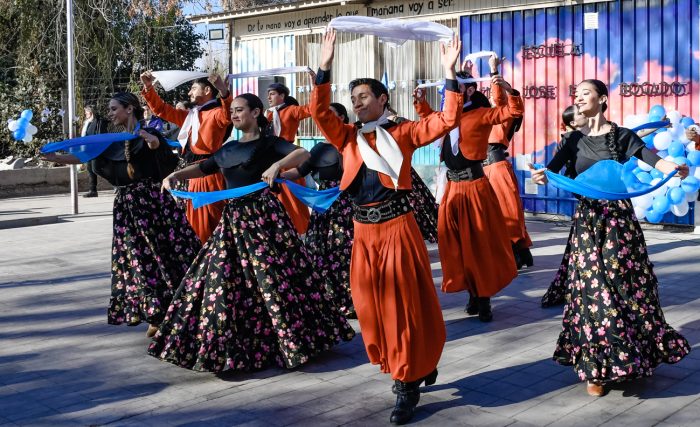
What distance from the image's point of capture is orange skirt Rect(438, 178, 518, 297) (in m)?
7.13

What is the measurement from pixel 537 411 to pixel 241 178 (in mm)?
2405

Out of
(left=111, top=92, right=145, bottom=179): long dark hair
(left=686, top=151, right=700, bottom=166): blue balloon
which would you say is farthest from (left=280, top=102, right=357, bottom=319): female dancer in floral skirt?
(left=686, top=151, right=700, bottom=166): blue balloon

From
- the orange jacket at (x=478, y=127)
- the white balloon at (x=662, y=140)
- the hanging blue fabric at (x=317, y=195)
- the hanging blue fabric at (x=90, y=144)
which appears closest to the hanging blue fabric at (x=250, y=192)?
the hanging blue fabric at (x=317, y=195)

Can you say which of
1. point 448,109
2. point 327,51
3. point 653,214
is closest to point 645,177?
point 653,214

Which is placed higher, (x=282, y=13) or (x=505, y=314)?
(x=282, y=13)

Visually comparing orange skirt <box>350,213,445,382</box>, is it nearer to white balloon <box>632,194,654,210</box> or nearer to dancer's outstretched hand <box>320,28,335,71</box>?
dancer's outstretched hand <box>320,28,335,71</box>

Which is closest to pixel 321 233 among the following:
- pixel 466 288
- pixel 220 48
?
pixel 466 288

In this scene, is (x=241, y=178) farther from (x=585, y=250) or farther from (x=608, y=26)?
(x=608, y=26)

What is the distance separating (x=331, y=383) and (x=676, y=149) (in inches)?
133

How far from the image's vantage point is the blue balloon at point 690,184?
7145mm

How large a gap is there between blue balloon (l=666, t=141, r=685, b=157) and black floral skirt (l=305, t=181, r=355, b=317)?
2591 mm

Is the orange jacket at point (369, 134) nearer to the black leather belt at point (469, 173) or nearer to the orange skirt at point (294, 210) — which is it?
the black leather belt at point (469, 173)

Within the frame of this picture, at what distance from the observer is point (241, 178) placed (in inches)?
230

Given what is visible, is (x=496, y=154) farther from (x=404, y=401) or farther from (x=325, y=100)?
(x=404, y=401)
